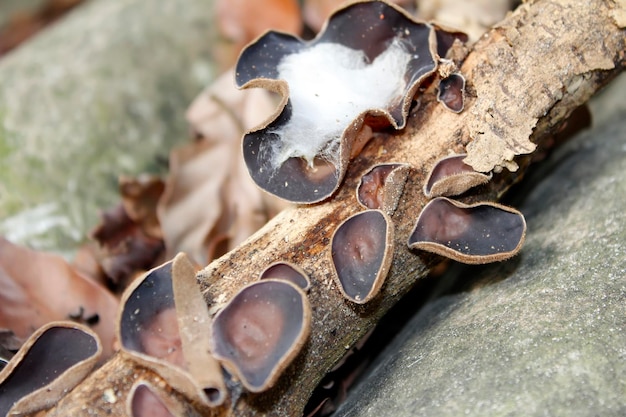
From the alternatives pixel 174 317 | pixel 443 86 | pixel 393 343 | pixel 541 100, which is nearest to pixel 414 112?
pixel 443 86

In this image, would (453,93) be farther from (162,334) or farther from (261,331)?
(162,334)

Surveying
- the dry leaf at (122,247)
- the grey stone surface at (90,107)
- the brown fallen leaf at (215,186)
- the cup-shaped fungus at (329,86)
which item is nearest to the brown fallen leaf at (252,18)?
the grey stone surface at (90,107)

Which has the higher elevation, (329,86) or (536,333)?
(329,86)

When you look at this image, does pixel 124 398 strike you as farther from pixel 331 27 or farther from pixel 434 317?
pixel 331 27

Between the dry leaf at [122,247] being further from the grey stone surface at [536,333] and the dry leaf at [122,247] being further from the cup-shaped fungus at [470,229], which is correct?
the cup-shaped fungus at [470,229]

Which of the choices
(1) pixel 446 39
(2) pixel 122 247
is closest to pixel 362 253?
(1) pixel 446 39
